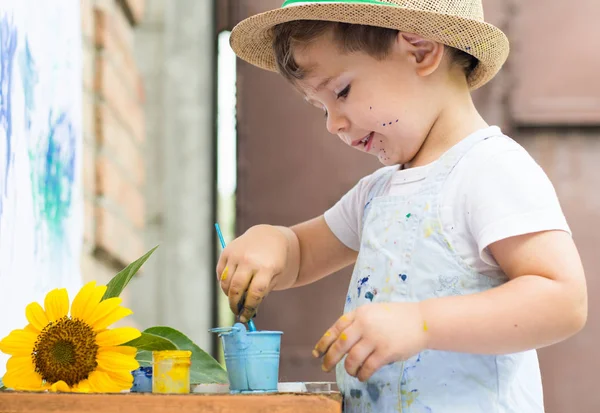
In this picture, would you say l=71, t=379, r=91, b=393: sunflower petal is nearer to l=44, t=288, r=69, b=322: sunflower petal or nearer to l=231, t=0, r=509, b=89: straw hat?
l=44, t=288, r=69, b=322: sunflower petal

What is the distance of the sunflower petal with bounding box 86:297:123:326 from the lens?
2.68 ft

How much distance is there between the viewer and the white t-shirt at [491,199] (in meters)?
0.88

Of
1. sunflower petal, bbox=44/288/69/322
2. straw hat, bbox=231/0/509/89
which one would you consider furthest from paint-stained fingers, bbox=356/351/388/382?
straw hat, bbox=231/0/509/89

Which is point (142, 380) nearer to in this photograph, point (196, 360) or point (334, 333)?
point (196, 360)

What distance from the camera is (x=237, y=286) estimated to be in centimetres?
98

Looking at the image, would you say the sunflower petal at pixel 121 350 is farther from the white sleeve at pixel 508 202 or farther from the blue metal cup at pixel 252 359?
the white sleeve at pixel 508 202

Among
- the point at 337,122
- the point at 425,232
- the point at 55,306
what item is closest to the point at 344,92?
the point at 337,122

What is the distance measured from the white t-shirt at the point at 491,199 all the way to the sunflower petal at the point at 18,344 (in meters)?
0.48

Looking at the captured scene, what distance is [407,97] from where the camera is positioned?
3.41 feet

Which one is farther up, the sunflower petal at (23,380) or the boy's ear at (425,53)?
the boy's ear at (425,53)

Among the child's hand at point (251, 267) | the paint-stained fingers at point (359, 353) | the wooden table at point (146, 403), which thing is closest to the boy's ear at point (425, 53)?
the child's hand at point (251, 267)

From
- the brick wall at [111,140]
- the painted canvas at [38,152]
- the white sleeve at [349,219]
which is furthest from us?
the brick wall at [111,140]

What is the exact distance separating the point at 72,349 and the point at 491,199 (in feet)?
1.56

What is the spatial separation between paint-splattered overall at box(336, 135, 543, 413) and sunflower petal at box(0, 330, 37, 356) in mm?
385
